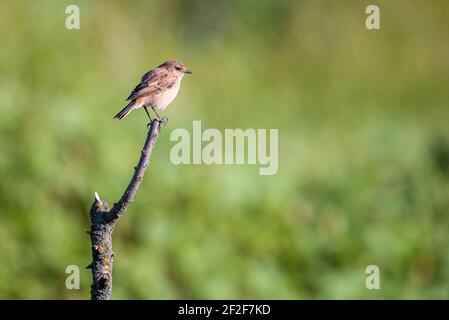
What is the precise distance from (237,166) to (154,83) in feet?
12.6

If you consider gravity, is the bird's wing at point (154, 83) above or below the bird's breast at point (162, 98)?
above

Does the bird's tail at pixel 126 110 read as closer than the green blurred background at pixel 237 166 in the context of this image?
Yes

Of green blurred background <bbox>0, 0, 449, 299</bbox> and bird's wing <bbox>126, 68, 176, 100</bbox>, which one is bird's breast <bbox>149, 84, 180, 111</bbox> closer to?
bird's wing <bbox>126, 68, 176, 100</bbox>

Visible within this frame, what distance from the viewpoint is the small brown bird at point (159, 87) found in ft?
18.6

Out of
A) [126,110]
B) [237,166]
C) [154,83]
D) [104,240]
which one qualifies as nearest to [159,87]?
[154,83]

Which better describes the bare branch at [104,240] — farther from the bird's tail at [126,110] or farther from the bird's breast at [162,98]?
the bird's breast at [162,98]

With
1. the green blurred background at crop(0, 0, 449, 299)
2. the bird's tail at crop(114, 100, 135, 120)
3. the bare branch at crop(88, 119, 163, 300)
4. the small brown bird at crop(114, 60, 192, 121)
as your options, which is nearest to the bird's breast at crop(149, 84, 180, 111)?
the small brown bird at crop(114, 60, 192, 121)

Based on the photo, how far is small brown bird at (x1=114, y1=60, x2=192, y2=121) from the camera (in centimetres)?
568

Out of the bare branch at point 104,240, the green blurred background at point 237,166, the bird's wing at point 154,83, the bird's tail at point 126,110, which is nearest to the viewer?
the bare branch at point 104,240

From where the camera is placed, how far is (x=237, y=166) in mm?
9516

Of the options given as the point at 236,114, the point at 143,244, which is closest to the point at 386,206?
the point at 236,114

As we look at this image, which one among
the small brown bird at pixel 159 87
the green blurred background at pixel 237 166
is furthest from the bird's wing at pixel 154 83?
the green blurred background at pixel 237 166

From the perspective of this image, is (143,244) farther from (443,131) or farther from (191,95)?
(443,131)

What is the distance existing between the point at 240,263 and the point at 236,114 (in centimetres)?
233
